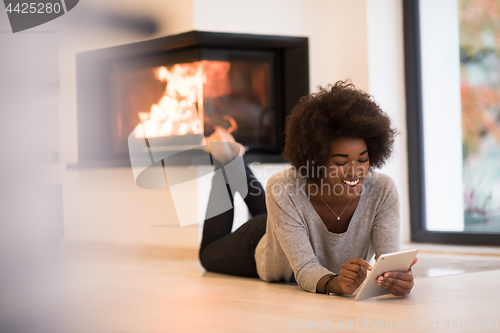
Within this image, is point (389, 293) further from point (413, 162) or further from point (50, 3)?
point (413, 162)

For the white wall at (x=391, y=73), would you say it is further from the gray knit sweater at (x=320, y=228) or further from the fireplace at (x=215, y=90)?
the gray knit sweater at (x=320, y=228)

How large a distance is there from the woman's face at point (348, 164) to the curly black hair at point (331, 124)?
18 mm

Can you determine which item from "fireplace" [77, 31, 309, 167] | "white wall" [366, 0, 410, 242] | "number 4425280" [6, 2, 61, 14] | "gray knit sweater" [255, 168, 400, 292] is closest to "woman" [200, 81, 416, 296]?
"gray knit sweater" [255, 168, 400, 292]

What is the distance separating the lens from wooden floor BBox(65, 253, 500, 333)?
107cm

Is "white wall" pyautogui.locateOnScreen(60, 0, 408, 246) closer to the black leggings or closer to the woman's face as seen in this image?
the black leggings

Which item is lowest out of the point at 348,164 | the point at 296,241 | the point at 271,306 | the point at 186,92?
the point at 271,306

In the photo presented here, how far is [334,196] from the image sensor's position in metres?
1.52

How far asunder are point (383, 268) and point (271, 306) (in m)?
0.31

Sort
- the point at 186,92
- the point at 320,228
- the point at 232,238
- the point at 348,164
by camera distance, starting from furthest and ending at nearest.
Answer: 1. the point at 186,92
2. the point at 232,238
3. the point at 320,228
4. the point at 348,164

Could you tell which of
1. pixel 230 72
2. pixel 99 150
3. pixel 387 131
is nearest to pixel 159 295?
pixel 387 131

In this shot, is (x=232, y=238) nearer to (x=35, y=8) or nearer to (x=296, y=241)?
(x=296, y=241)

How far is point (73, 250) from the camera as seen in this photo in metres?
0.46

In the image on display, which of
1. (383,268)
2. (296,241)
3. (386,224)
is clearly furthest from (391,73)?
(383,268)

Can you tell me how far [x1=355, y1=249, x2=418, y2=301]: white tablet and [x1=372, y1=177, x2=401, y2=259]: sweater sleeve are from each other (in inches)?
5.2
